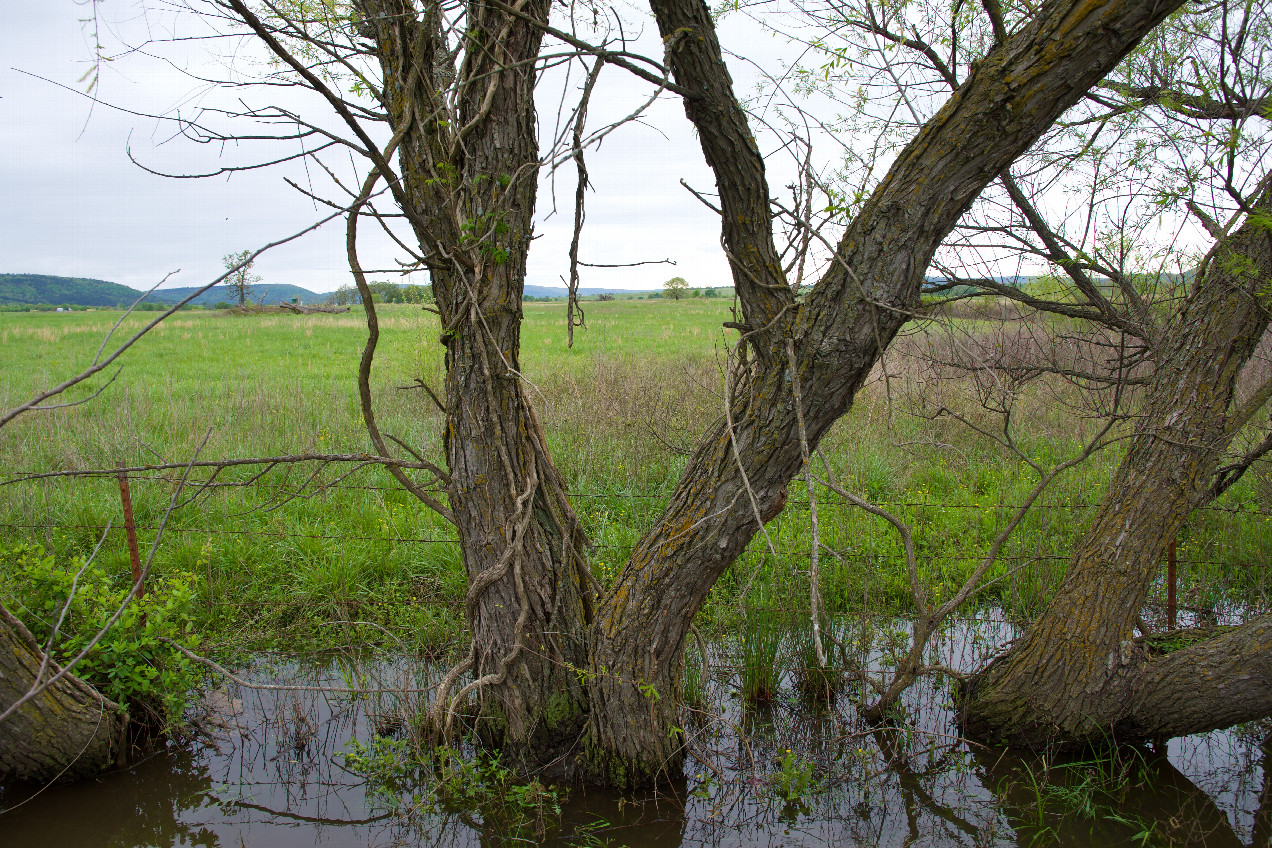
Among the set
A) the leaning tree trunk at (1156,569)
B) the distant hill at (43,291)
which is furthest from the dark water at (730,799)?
the distant hill at (43,291)

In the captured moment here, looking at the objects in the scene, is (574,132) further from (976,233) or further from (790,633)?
(790,633)

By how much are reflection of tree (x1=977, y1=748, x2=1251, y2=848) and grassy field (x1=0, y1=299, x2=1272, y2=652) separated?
90cm

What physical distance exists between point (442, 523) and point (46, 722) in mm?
2700

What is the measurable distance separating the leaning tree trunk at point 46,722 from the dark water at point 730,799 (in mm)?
135

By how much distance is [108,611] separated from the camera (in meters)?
3.38

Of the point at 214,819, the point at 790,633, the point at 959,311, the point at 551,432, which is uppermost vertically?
the point at 959,311

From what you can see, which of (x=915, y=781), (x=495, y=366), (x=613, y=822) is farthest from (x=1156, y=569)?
(x=495, y=366)

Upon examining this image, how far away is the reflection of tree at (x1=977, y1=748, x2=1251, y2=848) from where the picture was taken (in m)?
2.88

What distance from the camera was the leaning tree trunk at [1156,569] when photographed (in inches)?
118

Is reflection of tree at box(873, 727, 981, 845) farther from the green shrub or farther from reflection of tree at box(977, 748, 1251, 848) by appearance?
the green shrub

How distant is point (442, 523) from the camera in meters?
5.46

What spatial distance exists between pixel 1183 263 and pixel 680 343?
54.6 ft

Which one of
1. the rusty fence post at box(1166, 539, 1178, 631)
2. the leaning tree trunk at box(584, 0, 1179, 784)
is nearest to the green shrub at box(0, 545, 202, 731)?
the leaning tree trunk at box(584, 0, 1179, 784)

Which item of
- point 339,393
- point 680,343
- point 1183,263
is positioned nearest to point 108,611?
point 1183,263
